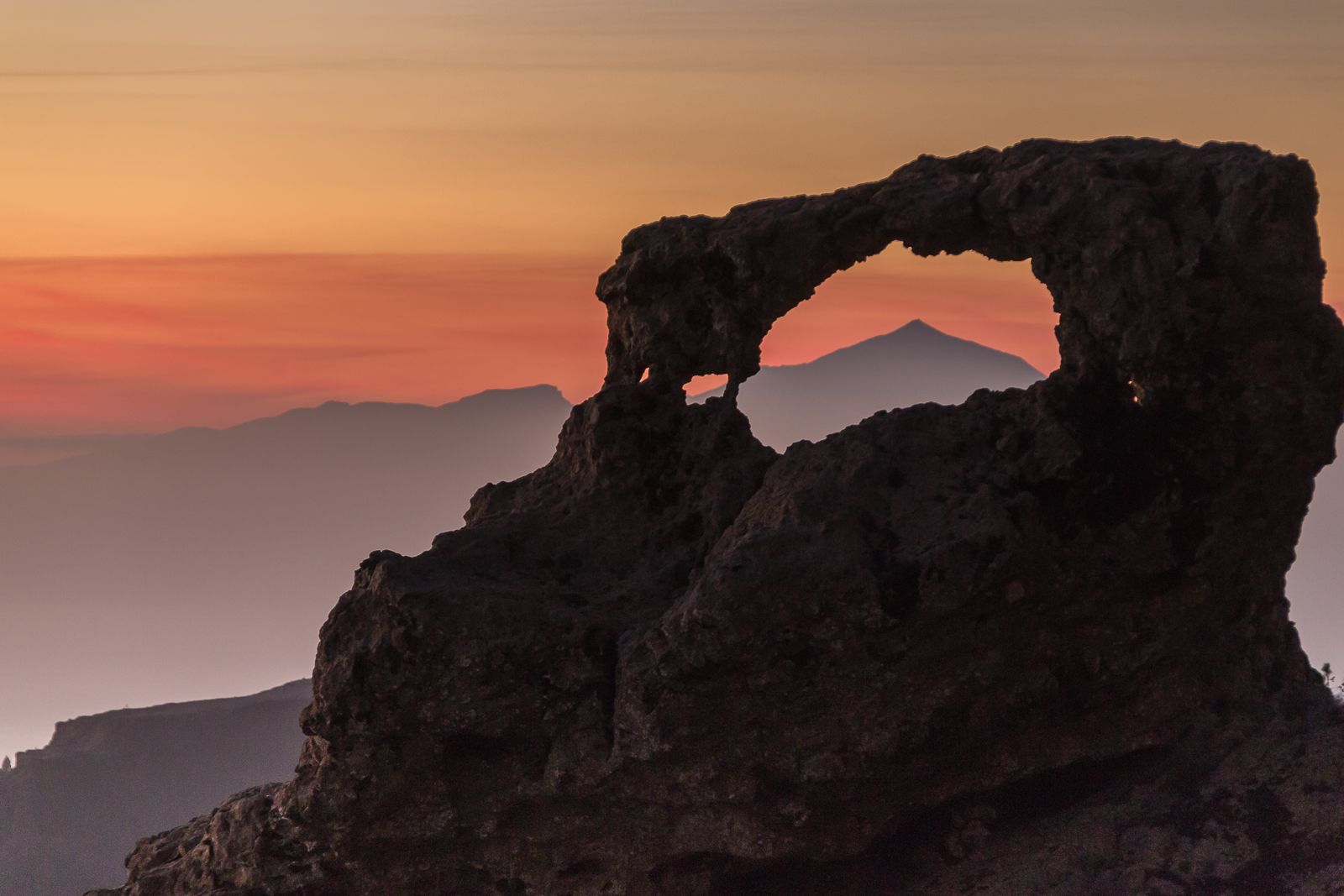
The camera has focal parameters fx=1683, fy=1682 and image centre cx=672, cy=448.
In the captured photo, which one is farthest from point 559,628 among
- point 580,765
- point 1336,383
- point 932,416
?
point 1336,383

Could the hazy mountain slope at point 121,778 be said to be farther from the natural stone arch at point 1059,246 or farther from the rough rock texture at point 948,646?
the rough rock texture at point 948,646

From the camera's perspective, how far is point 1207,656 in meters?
17.7

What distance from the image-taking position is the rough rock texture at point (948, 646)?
16.2 metres

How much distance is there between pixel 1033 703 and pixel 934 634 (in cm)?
156

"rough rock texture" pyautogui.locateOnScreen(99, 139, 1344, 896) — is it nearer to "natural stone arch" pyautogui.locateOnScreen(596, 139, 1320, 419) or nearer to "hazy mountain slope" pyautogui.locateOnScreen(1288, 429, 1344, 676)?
"natural stone arch" pyautogui.locateOnScreen(596, 139, 1320, 419)

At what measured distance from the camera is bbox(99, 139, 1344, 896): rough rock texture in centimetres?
1625

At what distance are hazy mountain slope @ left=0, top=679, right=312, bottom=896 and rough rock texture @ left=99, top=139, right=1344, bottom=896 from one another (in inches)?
1794

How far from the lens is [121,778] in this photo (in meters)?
61.8

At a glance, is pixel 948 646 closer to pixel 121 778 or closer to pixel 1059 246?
pixel 1059 246

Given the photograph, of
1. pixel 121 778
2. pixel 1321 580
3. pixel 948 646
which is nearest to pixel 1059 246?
pixel 948 646

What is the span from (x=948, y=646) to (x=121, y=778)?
52.0m

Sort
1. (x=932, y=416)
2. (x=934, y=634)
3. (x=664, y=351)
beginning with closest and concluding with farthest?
(x=934, y=634) → (x=932, y=416) → (x=664, y=351)

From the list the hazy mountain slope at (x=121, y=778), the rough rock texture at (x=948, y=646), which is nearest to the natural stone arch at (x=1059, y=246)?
the rough rock texture at (x=948, y=646)

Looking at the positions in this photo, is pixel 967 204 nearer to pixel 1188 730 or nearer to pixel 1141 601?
pixel 1141 601
